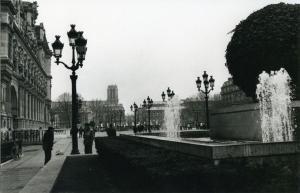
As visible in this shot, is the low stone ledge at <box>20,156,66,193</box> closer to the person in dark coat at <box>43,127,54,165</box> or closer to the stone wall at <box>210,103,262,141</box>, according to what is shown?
the stone wall at <box>210,103,262,141</box>

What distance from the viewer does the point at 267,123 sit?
913cm

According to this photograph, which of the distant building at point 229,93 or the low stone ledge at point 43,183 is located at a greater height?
Result: the distant building at point 229,93

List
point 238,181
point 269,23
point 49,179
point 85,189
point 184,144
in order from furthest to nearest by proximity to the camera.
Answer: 1. point 269,23
2. point 49,179
3. point 85,189
4. point 184,144
5. point 238,181

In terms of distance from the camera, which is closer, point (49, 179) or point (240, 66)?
point (49, 179)

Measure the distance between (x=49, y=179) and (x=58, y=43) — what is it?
8200 mm

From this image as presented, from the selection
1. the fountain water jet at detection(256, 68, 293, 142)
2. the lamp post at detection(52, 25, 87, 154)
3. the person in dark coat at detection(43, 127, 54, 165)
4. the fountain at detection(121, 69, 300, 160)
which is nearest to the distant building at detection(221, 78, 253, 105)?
the person in dark coat at detection(43, 127, 54, 165)

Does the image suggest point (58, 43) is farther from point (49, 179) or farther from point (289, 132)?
point (289, 132)

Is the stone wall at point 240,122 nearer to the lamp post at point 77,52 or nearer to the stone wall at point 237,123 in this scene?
the stone wall at point 237,123

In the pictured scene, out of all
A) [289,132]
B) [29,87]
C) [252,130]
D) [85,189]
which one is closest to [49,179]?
[85,189]

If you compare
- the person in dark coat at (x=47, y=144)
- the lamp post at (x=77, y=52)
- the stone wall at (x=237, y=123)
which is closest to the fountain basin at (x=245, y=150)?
the stone wall at (x=237, y=123)

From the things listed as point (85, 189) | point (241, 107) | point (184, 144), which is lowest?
point (85, 189)

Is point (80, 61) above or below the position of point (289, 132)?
above

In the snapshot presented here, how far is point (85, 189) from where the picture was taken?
7.36 metres

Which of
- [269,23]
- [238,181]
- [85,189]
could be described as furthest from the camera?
[269,23]
